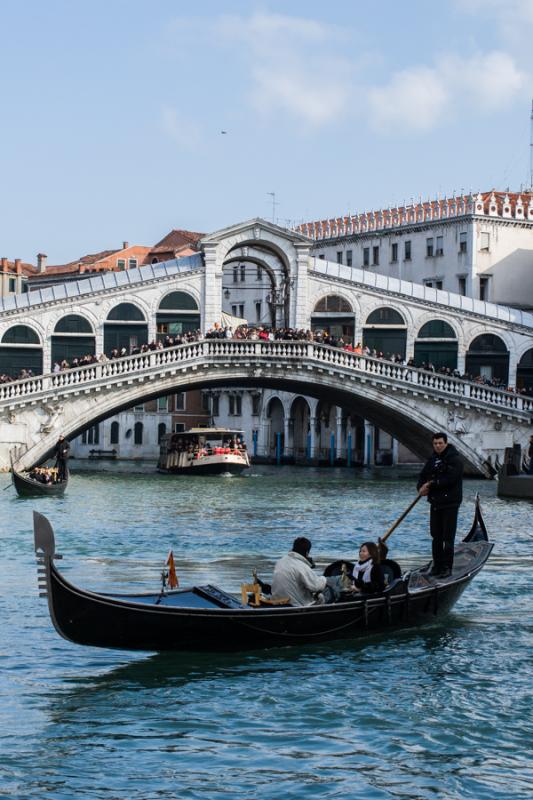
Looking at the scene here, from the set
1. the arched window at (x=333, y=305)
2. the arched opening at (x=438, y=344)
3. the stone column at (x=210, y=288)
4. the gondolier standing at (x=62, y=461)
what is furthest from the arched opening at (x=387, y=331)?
the gondolier standing at (x=62, y=461)

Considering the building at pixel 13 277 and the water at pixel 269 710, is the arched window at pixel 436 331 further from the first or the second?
the building at pixel 13 277

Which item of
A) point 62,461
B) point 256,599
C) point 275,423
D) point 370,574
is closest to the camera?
point 256,599

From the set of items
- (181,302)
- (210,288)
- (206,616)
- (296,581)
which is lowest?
(206,616)

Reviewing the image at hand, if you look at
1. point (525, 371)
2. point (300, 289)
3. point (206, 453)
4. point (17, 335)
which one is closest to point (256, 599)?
point (17, 335)

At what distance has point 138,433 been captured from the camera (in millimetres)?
58500

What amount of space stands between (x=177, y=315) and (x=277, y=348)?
3.51 m

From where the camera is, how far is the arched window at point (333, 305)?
38.0 meters

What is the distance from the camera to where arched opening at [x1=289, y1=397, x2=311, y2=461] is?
178ft

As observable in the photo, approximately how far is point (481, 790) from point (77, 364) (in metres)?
28.2

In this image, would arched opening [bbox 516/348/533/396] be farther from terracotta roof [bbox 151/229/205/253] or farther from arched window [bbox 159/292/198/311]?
terracotta roof [bbox 151/229/205/253]

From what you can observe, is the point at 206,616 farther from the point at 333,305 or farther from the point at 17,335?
the point at 333,305

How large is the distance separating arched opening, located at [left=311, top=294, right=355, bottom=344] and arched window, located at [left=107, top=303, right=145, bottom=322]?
175 inches

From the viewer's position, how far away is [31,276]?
68.2 meters

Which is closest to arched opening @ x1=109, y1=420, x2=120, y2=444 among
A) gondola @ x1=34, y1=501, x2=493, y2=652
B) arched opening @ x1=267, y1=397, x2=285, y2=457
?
arched opening @ x1=267, y1=397, x2=285, y2=457
